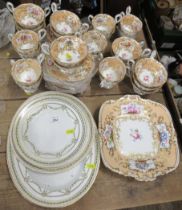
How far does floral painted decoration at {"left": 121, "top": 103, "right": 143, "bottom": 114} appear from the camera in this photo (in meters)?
1.11

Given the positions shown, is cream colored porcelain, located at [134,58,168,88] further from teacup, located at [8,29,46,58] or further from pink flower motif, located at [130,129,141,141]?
teacup, located at [8,29,46,58]

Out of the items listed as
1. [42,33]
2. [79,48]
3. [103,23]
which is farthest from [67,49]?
[103,23]

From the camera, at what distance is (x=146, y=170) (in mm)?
998

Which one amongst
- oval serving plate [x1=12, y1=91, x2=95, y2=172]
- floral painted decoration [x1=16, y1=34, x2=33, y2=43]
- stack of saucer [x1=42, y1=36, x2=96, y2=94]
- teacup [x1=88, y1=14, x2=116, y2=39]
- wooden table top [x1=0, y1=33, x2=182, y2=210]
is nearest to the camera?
oval serving plate [x1=12, y1=91, x2=95, y2=172]

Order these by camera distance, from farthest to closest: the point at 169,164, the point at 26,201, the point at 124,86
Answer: the point at 124,86 < the point at 169,164 < the point at 26,201

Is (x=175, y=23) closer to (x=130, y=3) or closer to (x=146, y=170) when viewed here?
(x=130, y=3)

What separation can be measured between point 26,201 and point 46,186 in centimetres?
8

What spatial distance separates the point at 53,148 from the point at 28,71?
40 centimetres

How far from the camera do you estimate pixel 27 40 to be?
1.17 meters

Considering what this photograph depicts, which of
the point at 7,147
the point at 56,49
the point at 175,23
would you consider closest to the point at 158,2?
the point at 175,23

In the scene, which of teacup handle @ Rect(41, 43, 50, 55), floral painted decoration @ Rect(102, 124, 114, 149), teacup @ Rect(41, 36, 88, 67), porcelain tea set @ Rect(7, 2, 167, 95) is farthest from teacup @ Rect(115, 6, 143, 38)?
floral painted decoration @ Rect(102, 124, 114, 149)

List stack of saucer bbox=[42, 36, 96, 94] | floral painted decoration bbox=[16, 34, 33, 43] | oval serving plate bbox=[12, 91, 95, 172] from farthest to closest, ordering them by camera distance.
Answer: floral painted decoration bbox=[16, 34, 33, 43] → stack of saucer bbox=[42, 36, 96, 94] → oval serving plate bbox=[12, 91, 95, 172]

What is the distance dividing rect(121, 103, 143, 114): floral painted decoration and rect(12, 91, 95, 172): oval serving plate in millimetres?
232

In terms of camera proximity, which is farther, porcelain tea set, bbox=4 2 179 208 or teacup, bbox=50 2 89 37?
teacup, bbox=50 2 89 37
